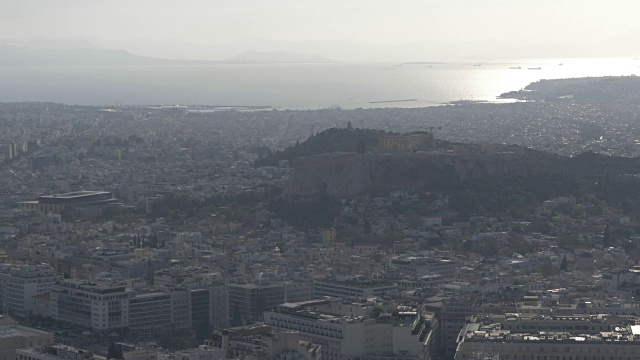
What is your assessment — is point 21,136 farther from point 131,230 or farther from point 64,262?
point 64,262

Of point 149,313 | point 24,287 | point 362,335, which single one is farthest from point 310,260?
point 362,335

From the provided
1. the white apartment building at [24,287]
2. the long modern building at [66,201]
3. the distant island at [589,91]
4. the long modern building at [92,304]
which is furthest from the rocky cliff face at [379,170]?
the distant island at [589,91]

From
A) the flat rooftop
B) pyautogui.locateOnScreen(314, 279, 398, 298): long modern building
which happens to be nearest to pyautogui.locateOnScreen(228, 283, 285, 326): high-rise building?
pyautogui.locateOnScreen(314, 279, 398, 298): long modern building

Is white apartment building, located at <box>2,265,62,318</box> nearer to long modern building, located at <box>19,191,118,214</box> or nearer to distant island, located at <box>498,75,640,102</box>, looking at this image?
long modern building, located at <box>19,191,118,214</box>

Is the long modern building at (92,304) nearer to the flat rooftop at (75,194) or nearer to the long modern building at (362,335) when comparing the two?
the long modern building at (362,335)

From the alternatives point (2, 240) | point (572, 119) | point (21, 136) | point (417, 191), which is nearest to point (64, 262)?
point (2, 240)

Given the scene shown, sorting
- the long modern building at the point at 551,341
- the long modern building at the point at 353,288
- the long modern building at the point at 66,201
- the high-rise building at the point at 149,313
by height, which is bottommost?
the long modern building at the point at 66,201

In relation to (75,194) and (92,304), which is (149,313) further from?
(75,194)
